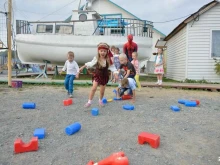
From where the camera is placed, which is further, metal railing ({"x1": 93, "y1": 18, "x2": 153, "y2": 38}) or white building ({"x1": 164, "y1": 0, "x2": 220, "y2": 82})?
metal railing ({"x1": 93, "y1": 18, "x2": 153, "y2": 38})

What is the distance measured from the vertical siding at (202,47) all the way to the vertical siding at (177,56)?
1.31ft

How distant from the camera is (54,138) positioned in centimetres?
289

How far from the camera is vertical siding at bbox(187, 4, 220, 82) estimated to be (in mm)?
11367

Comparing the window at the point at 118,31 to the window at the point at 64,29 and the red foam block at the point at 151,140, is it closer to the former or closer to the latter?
the window at the point at 64,29

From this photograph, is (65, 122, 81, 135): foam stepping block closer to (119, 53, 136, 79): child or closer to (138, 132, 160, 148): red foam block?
(138, 132, 160, 148): red foam block

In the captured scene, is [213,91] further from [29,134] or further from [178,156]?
[29,134]

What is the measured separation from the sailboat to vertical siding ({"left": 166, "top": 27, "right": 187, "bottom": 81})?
1.87m

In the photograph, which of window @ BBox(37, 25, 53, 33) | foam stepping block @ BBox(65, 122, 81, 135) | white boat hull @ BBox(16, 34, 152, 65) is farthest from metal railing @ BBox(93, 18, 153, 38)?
foam stepping block @ BBox(65, 122, 81, 135)

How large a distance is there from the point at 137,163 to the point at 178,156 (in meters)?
0.49

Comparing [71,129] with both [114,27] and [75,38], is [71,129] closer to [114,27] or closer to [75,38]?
[75,38]

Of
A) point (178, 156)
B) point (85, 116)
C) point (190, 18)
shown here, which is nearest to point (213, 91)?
point (190, 18)

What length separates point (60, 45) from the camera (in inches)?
459

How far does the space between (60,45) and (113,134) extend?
9427 mm

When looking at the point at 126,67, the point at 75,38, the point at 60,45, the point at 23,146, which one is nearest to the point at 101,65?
the point at 126,67
